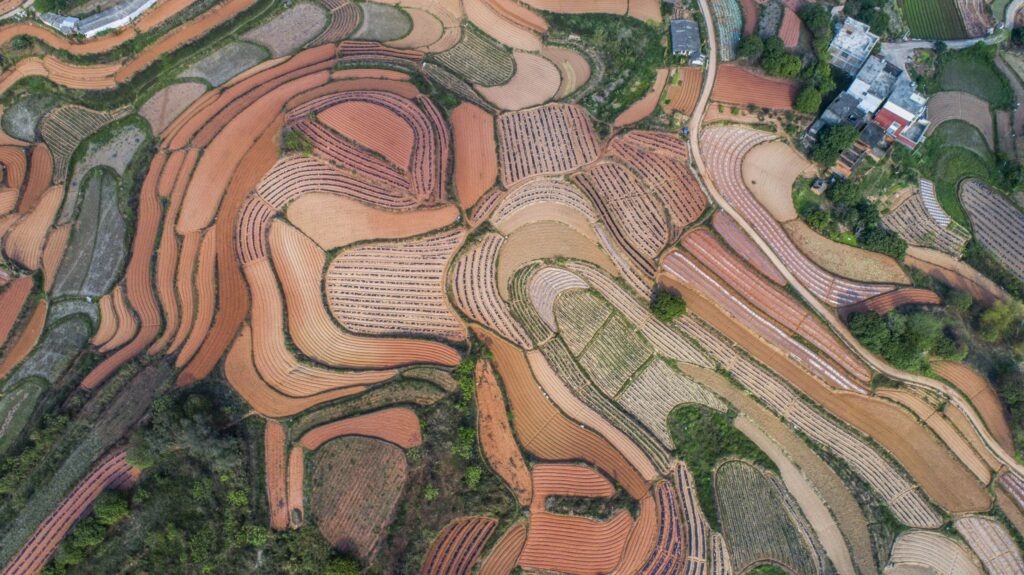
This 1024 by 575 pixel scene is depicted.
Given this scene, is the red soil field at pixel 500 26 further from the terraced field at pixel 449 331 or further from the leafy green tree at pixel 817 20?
the leafy green tree at pixel 817 20

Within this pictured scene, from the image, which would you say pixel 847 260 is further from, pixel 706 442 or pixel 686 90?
pixel 686 90

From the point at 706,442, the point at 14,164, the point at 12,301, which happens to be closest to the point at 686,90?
the point at 706,442

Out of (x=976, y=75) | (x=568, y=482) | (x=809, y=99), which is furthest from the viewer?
(x=976, y=75)

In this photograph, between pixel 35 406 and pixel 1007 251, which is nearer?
pixel 35 406

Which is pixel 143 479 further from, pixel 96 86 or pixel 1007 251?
pixel 1007 251

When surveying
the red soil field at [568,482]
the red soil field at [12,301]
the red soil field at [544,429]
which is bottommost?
the red soil field at [12,301]

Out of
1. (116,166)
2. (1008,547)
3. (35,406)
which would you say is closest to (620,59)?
(116,166)

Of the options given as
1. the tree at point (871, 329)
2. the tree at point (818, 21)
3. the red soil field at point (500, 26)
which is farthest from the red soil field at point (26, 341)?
the tree at point (818, 21)
